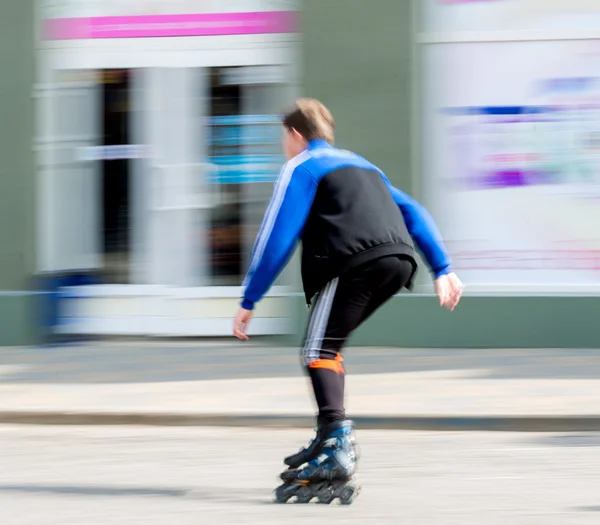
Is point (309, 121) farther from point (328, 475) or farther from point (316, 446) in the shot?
point (328, 475)

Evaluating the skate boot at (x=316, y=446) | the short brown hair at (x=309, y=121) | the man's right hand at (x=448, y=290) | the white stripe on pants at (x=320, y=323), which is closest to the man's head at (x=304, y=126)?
the short brown hair at (x=309, y=121)

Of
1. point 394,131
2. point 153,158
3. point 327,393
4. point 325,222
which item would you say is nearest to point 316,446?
point 327,393

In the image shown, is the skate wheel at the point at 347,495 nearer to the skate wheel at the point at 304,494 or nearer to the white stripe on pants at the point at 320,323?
the skate wheel at the point at 304,494

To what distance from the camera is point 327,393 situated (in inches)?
189

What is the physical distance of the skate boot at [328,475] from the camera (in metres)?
4.80

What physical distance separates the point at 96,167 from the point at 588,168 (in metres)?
4.42

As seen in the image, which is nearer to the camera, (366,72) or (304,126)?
(304,126)

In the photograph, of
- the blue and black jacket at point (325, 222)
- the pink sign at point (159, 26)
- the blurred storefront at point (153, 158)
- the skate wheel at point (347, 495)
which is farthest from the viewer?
the blurred storefront at point (153, 158)

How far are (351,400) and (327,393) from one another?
9.02 feet

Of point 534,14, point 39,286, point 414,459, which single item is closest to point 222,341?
point 39,286

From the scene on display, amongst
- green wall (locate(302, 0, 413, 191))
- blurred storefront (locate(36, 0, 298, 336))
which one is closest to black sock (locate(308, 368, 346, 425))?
green wall (locate(302, 0, 413, 191))

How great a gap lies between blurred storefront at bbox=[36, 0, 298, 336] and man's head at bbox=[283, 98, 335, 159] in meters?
5.55

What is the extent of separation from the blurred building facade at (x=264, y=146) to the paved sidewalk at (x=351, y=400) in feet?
5.23

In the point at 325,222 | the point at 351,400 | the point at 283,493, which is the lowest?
the point at 351,400
